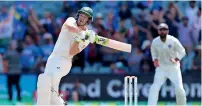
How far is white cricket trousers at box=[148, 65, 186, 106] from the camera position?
12195 millimetres

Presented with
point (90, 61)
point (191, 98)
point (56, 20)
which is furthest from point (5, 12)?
point (191, 98)

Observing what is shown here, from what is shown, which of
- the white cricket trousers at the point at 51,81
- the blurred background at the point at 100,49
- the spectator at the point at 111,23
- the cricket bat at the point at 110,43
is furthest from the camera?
the spectator at the point at 111,23

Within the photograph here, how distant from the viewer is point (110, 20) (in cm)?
1678

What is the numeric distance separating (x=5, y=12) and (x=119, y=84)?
11.0ft

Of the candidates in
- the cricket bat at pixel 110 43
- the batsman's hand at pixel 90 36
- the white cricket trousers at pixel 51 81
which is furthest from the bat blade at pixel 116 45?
the white cricket trousers at pixel 51 81

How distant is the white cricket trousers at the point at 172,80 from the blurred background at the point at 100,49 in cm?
304

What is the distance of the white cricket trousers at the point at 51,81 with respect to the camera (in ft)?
29.2

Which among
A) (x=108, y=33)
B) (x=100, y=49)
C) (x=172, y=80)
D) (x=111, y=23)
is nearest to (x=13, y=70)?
(x=100, y=49)

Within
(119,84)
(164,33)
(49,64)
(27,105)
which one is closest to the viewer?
(49,64)

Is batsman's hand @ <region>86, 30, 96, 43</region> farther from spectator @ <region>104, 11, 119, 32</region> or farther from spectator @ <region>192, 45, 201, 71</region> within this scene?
spectator @ <region>104, 11, 119, 32</region>

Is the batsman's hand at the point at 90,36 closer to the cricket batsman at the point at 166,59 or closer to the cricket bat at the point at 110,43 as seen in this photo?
the cricket bat at the point at 110,43

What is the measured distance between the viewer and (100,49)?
53.7 feet

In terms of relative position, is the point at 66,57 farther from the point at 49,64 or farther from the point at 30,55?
the point at 30,55

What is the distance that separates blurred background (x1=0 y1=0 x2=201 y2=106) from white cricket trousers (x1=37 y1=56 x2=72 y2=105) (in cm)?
598
